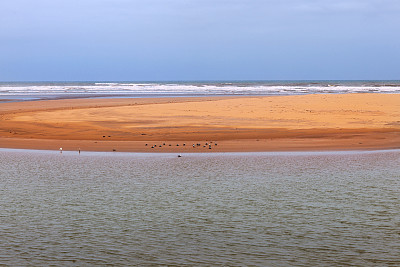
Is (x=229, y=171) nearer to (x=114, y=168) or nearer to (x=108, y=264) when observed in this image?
(x=114, y=168)

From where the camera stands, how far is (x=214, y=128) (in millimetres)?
26828

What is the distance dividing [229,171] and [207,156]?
11.3 feet

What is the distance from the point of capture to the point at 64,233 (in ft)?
31.2

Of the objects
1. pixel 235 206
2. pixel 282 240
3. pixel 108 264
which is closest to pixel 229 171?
pixel 235 206

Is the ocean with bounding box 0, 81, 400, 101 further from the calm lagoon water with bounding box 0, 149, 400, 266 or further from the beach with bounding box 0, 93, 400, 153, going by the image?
the calm lagoon water with bounding box 0, 149, 400, 266

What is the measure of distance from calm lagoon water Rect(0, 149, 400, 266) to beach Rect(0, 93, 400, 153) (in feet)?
14.3

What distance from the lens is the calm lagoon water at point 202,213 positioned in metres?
8.39

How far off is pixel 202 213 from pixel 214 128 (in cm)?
1614

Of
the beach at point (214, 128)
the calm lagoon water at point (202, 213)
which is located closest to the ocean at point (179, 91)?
the beach at point (214, 128)

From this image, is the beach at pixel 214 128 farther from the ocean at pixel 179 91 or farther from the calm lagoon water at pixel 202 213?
the ocean at pixel 179 91

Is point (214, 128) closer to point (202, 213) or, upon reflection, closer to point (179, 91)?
point (202, 213)

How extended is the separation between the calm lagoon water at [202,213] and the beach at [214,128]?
4349 millimetres

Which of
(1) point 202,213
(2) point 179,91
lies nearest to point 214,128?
(1) point 202,213

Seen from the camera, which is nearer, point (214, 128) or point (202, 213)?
point (202, 213)
